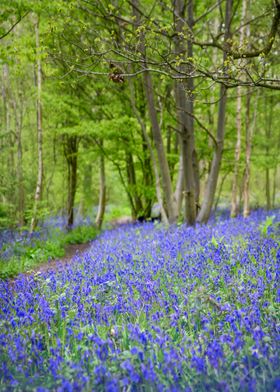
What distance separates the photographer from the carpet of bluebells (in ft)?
8.02

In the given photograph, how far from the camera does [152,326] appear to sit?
10.5 feet

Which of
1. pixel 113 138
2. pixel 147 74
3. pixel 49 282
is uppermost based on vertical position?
pixel 147 74

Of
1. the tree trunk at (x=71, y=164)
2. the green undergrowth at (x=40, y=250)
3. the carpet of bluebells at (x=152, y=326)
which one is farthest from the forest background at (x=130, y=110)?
the carpet of bluebells at (x=152, y=326)

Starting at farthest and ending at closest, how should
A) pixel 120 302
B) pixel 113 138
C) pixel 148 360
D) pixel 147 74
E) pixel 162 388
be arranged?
pixel 113 138, pixel 147 74, pixel 120 302, pixel 148 360, pixel 162 388

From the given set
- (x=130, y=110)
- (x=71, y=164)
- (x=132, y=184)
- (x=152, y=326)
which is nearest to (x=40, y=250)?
(x=130, y=110)

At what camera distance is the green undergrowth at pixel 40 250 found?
25.7 feet

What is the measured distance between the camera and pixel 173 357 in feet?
8.59

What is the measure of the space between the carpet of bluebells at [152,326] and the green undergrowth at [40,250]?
277 centimetres

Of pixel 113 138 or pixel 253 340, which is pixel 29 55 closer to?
pixel 113 138

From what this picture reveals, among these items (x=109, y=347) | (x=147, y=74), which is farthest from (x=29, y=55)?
(x=109, y=347)

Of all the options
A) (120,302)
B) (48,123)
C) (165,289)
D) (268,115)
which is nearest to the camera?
(120,302)

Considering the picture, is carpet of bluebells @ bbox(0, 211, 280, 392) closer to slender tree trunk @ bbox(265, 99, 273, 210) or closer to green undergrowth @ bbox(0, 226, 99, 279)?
green undergrowth @ bbox(0, 226, 99, 279)

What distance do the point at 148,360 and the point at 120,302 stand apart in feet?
3.92

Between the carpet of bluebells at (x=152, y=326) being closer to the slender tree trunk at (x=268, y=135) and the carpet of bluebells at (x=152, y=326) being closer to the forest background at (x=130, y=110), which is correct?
the forest background at (x=130, y=110)
